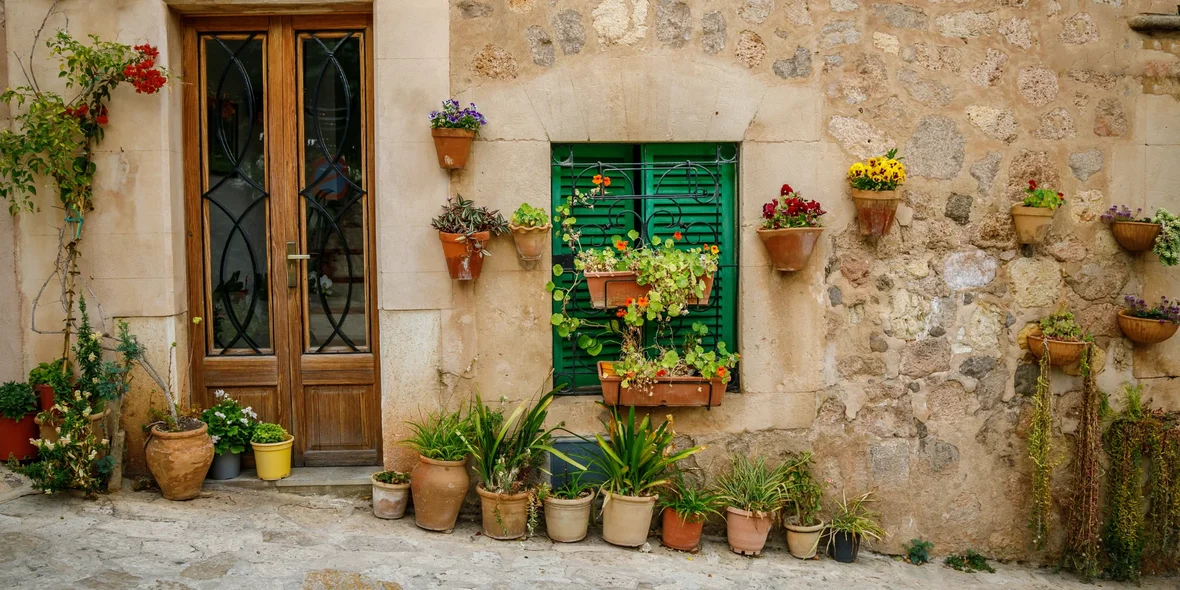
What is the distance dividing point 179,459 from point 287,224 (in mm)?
1374

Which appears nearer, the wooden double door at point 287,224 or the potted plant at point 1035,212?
the potted plant at point 1035,212

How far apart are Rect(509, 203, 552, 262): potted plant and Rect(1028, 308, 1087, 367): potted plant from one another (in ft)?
9.14

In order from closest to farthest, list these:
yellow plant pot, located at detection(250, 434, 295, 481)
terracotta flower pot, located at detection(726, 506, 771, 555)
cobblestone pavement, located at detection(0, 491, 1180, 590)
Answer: cobblestone pavement, located at detection(0, 491, 1180, 590)
terracotta flower pot, located at detection(726, 506, 771, 555)
yellow plant pot, located at detection(250, 434, 295, 481)

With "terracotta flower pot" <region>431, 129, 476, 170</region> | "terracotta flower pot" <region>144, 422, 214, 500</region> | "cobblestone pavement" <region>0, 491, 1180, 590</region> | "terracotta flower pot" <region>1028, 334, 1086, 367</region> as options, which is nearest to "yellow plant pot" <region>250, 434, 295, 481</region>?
"cobblestone pavement" <region>0, 491, 1180, 590</region>

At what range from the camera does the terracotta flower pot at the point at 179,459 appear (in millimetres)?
4641

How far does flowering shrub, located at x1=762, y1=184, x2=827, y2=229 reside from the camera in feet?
15.9

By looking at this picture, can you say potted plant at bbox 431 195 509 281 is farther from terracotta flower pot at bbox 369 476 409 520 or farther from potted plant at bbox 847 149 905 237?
potted plant at bbox 847 149 905 237

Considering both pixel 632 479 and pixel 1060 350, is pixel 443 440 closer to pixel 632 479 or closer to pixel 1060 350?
pixel 632 479

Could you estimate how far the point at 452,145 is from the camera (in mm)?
4715

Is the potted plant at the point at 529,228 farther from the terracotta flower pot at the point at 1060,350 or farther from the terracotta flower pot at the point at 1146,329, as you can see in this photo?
the terracotta flower pot at the point at 1146,329

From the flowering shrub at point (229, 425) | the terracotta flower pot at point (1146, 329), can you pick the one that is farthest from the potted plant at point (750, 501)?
the flowering shrub at point (229, 425)

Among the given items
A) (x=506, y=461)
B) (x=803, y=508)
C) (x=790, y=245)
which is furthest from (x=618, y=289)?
(x=803, y=508)

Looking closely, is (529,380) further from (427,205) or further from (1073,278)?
(1073,278)

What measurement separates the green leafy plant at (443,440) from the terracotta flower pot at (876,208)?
238cm
